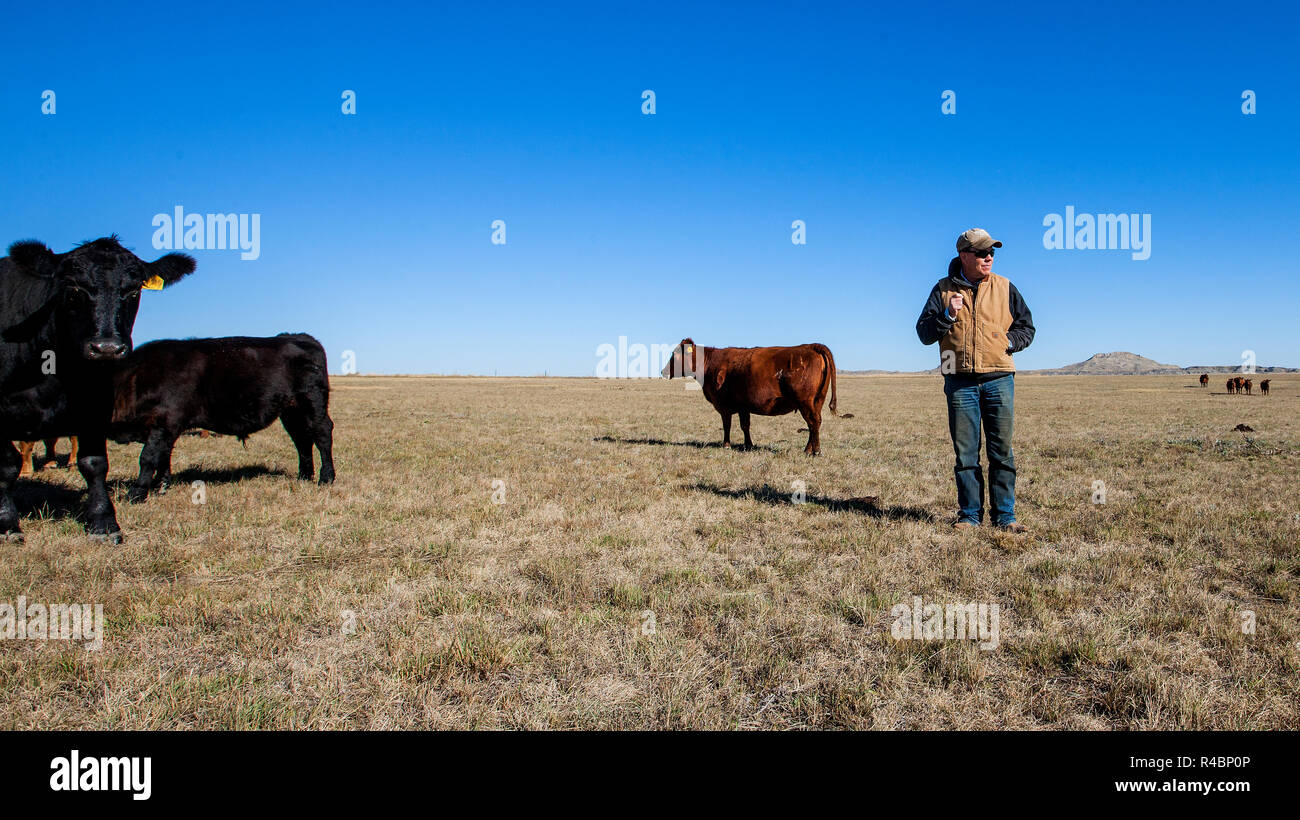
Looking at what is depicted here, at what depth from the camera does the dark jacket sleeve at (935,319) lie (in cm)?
573

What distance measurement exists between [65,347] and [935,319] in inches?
305

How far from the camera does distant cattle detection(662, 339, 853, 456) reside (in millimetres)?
11297

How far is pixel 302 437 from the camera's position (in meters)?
8.37

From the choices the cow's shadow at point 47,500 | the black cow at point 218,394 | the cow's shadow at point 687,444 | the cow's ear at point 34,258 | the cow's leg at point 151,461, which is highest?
the cow's ear at point 34,258

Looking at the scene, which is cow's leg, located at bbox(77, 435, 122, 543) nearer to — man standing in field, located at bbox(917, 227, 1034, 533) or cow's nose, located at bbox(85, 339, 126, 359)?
cow's nose, located at bbox(85, 339, 126, 359)

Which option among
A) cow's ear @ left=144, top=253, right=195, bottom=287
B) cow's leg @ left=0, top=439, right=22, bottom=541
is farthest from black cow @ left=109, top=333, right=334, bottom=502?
cow's ear @ left=144, top=253, right=195, bottom=287

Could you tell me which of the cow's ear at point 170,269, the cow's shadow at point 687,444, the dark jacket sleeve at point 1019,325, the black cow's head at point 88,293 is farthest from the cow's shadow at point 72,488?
the dark jacket sleeve at point 1019,325

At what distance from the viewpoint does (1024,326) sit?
18.7ft

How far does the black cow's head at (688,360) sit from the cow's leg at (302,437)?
705 cm

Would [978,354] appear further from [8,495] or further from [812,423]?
[8,495]

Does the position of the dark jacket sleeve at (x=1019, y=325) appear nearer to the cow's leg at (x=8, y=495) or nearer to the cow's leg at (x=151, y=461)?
the cow's leg at (x=8, y=495)

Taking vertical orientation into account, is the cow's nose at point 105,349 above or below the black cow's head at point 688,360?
below

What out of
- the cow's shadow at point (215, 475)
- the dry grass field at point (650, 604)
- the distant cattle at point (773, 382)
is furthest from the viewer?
the distant cattle at point (773, 382)
